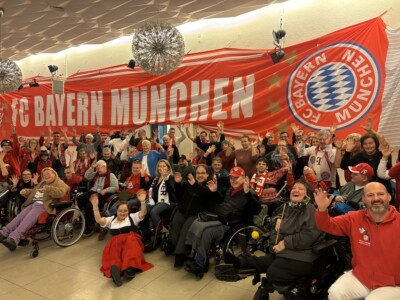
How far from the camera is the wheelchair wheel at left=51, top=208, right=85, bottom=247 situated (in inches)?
134

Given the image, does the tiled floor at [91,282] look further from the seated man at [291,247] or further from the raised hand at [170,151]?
the raised hand at [170,151]

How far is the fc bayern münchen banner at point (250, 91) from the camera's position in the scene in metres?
4.07

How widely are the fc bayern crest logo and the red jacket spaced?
2698 mm

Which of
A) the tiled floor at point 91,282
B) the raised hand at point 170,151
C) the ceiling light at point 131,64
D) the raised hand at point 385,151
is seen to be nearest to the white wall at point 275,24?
the ceiling light at point 131,64

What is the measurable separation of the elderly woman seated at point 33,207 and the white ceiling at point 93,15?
2.79m

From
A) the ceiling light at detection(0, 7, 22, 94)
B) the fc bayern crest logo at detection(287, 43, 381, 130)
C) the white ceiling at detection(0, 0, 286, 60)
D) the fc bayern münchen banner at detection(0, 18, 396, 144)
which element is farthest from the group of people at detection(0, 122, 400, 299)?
the white ceiling at detection(0, 0, 286, 60)

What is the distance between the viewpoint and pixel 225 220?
9.36 ft

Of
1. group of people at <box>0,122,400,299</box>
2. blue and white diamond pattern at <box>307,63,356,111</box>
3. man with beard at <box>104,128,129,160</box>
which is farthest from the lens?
man with beard at <box>104,128,129,160</box>

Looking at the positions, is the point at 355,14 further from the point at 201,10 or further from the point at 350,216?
the point at 350,216

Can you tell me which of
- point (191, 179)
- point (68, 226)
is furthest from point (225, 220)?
point (68, 226)

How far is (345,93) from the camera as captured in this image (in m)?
4.20

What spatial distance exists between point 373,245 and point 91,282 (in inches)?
92.1

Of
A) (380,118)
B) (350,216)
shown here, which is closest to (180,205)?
(350,216)

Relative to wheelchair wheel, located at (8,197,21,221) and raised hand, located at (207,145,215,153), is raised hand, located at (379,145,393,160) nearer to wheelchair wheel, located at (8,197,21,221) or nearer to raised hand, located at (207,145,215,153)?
raised hand, located at (207,145,215,153)
